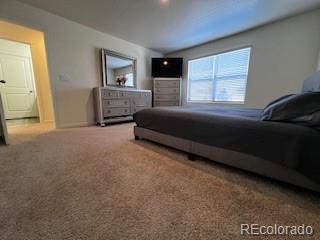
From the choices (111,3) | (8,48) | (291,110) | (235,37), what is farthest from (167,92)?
(8,48)

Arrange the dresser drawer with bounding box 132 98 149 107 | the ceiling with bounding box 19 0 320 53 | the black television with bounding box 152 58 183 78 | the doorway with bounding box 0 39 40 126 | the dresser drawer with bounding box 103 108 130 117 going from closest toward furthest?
the ceiling with bounding box 19 0 320 53
the dresser drawer with bounding box 103 108 130 117
the doorway with bounding box 0 39 40 126
the dresser drawer with bounding box 132 98 149 107
the black television with bounding box 152 58 183 78

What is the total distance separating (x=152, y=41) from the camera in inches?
163

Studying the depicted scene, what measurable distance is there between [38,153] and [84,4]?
8.66 ft

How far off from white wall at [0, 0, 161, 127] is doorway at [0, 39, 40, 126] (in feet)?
5.82

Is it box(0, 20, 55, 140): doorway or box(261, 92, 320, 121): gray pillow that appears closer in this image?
box(261, 92, 320, 121): gray pillow

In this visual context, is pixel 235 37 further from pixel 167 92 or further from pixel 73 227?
pixel 73 227

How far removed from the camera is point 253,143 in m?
1.16

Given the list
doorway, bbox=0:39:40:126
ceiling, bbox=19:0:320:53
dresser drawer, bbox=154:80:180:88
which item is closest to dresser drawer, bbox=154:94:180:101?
dresser drawer, bbox=154:80:180:88

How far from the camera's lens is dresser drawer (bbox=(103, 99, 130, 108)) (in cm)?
341

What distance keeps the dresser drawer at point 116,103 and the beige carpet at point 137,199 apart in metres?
1.95

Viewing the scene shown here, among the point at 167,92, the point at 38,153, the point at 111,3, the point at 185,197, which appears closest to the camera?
the point at 185,197

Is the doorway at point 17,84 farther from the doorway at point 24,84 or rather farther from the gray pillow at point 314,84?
the gray pillow at point 314,84

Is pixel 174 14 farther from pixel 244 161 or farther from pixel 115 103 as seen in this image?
pixel 244 161

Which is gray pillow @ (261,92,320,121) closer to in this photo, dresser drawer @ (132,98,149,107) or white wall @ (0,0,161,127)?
dresser drawer @ (132,98,149,107)
